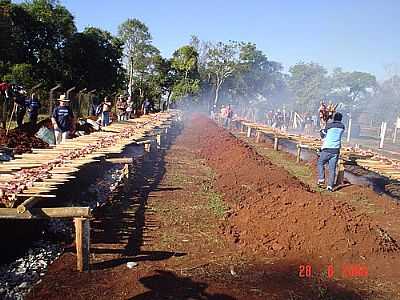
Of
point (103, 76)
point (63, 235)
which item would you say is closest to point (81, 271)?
point (63, 235)

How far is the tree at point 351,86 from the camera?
4803 centimetres

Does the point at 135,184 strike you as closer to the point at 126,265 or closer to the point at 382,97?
the point at 126,265

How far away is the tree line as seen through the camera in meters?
28.8

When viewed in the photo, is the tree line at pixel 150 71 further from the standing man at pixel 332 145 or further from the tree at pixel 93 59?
the standing man at pixel 332 145

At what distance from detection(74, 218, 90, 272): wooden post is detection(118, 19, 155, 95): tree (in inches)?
1449

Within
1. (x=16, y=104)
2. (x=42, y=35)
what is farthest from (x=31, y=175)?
(x=42, y=35)

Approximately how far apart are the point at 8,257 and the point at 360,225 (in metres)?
4.92

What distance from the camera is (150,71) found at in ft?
150

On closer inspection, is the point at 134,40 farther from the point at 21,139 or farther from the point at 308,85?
the point at 21,139
